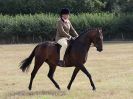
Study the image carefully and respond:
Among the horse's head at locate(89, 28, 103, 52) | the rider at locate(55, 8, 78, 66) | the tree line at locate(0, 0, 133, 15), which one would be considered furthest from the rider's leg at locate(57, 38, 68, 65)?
the tree line at locate(0, 0, 133, 15)

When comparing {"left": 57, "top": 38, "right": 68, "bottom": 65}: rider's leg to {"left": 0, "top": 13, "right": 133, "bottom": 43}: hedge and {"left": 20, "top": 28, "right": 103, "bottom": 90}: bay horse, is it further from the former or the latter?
{"left": 0, "top": 13, "right": 133, "bottom": 43}: hedge

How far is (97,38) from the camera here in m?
16.1

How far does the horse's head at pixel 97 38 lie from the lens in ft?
52.5

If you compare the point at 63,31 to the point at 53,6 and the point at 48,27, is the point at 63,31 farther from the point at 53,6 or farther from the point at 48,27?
the point at 53,6

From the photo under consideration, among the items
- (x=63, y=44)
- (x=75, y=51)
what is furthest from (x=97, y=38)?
(x=63, y=44)

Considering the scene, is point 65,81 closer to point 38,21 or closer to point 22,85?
point 22,85

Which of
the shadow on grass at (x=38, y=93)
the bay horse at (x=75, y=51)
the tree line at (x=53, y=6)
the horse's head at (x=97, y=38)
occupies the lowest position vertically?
the tree line at (x=53, y=6)

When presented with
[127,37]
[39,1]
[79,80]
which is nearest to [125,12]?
[127,37]

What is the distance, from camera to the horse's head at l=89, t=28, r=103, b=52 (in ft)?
52.5

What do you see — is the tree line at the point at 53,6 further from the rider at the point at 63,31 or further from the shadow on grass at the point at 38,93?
the shadow on grass at the point at 38,93

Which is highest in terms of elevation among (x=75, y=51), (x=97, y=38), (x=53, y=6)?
(x=97, y=38)

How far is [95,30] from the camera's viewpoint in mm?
16219

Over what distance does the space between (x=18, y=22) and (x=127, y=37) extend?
54.3ft

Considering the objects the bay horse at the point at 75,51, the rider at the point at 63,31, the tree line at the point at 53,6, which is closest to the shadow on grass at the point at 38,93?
the bay horse at the point at 75,51
